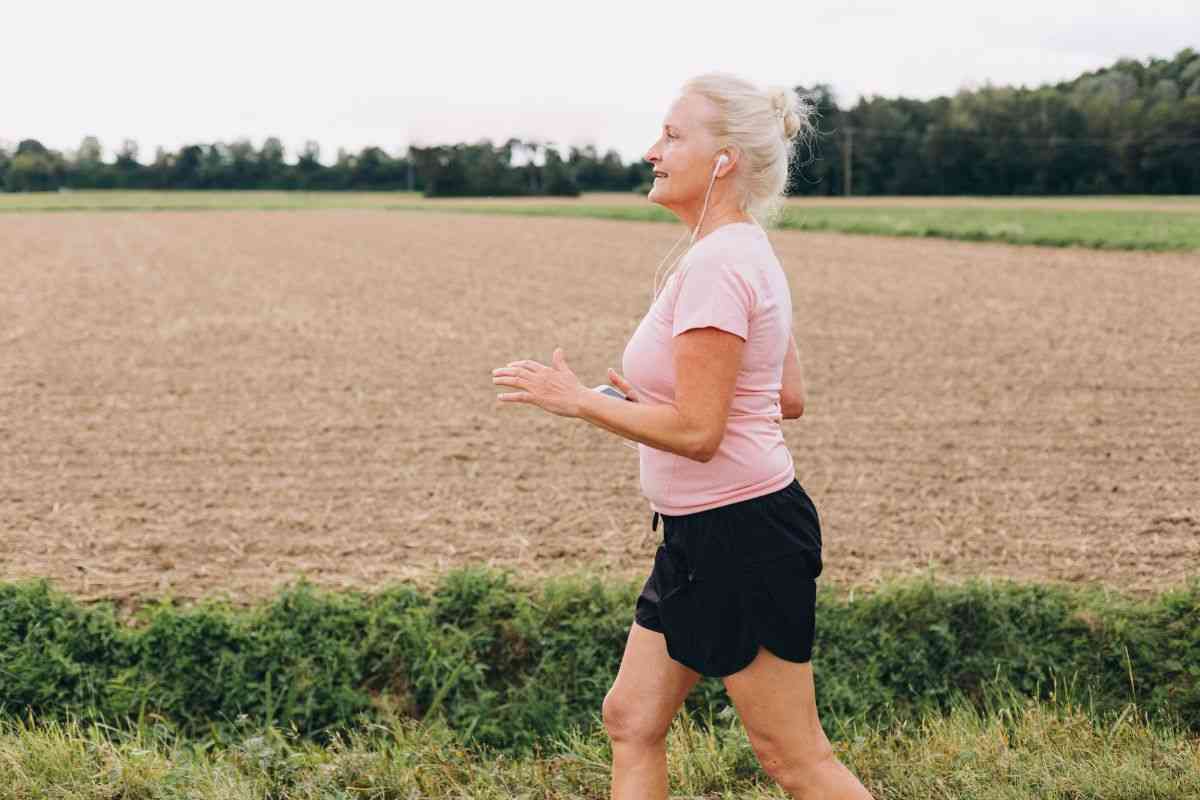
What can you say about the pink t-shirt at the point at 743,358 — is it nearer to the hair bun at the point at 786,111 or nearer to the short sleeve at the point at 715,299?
the short sleeve at the point at 715,299

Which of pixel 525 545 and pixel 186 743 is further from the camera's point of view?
pixel 525 545

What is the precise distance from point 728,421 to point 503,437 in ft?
23.2

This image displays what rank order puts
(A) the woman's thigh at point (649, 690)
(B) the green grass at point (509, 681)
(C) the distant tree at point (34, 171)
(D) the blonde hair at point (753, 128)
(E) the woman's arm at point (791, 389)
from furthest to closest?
(C) the distant tree at point (34, 171) < (B) the green grass at point (509, 681) < (E) the woman's arm at point (791, 389) < (A) the woman's thigh at point (649, 690) < (D) the blonde hair at point (753, 128)

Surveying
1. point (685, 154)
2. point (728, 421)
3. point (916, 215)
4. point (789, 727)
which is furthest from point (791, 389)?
point (916, 215)

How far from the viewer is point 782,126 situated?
2551mm

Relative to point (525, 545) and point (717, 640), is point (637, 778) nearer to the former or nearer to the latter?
point (717, 640)

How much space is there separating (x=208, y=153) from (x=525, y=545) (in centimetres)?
10605

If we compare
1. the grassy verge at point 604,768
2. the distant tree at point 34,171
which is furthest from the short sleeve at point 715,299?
the distant tree at point 34,171

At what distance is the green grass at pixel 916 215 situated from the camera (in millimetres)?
31172

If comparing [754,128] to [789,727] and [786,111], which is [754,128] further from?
[789,727]

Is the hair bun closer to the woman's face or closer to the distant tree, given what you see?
the woman's face

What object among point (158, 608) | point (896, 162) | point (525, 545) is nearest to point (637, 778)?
point (158, 608)

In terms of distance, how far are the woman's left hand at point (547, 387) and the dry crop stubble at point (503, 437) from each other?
11.8ft

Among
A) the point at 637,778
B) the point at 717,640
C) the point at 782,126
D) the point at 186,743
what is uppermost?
Result: the point at 782,126
